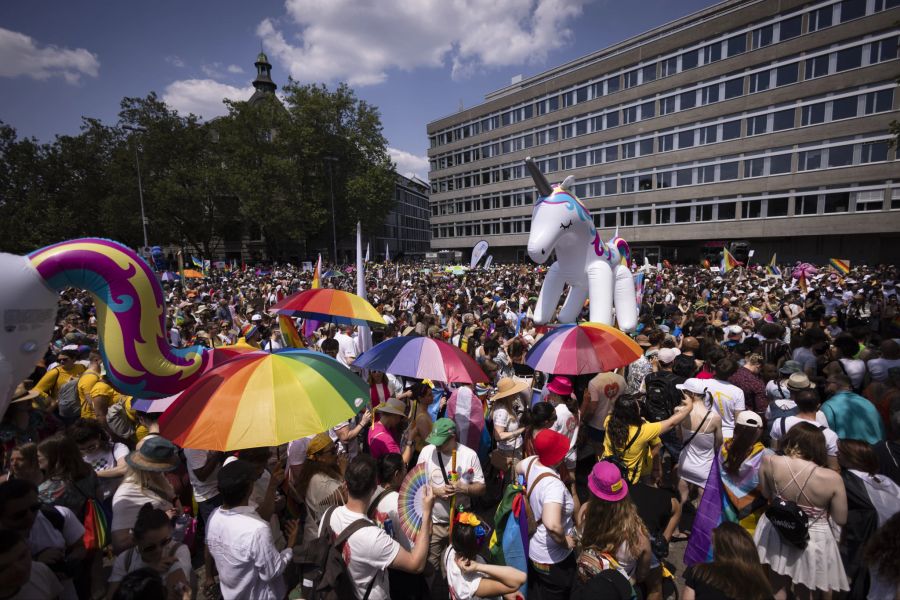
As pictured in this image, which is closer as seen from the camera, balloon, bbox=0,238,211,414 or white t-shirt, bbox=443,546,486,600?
white t-shirt, bbox=443,546,486,600

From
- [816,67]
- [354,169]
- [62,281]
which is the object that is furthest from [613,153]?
[62,281]

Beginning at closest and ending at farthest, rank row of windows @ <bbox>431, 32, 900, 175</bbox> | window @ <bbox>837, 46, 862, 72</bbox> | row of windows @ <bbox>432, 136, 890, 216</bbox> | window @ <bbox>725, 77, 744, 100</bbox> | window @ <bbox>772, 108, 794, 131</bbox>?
1. row of windows @ <bbox>431, 32, 900, 175</bbox>
2. window @ <bbox>837, 46, 862, 72</bbox>
3. row of windows @ <bbox>432, 136, 890, 216</bbox>
4. window @ <bbox>772, 108, 794, 131</bbox>
5. window @ <bbox>725, 77, 744, 100</bbox>

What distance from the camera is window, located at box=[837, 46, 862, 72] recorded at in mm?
26922

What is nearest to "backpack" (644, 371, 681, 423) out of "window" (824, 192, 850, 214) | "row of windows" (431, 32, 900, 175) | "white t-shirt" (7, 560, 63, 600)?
"white t-shirt" (7, 560, 63, 600)

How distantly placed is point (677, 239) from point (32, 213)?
52.6m

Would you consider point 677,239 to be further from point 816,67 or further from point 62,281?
point 62,281

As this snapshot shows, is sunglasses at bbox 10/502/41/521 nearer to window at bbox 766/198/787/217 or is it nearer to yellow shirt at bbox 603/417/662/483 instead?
yellow shirt at bbox 603/417/662/483

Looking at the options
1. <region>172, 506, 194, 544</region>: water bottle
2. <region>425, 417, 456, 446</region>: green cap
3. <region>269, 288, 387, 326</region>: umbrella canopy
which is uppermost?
<region>269, 288, 387, 326</region>: umbrella canopy

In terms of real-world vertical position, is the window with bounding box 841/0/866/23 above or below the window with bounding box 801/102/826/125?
above

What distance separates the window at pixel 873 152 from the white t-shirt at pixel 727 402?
35.5 m

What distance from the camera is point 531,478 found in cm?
278

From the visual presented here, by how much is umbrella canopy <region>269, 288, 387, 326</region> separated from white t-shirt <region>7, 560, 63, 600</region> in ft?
11.0

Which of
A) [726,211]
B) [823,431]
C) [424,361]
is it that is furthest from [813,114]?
[424,361]

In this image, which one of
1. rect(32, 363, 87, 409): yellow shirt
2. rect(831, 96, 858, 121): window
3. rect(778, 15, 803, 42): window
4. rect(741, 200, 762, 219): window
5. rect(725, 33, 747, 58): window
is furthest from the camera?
rect(741, 200, 762, 219): window
